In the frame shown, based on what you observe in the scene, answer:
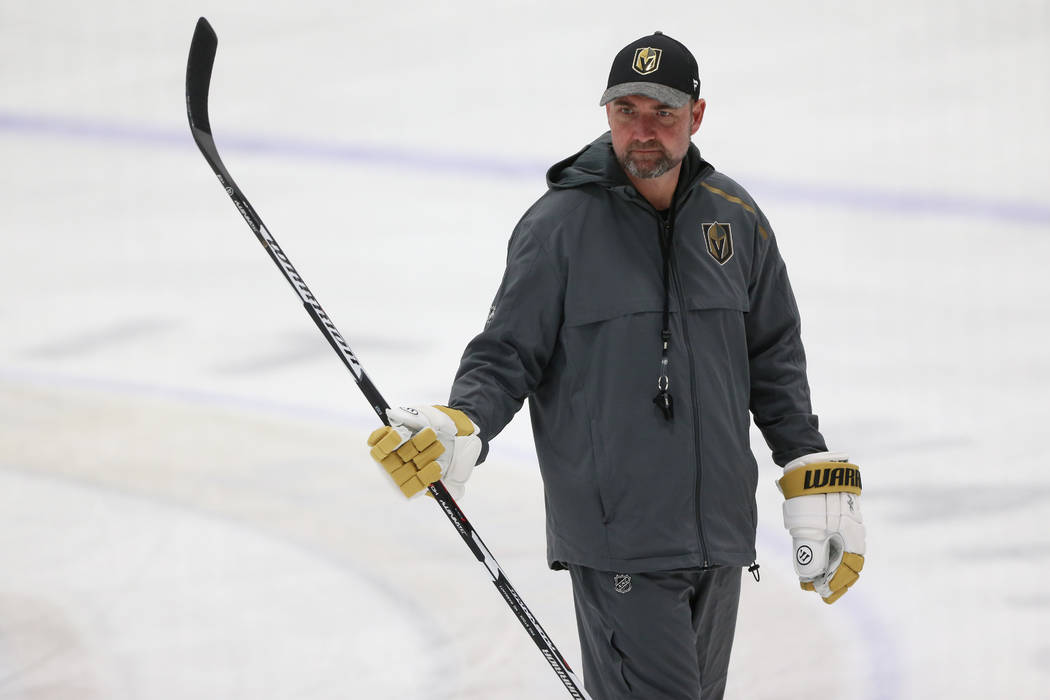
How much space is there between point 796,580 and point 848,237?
203cm

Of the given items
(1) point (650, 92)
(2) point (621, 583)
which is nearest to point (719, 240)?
(1) point (650, 92)

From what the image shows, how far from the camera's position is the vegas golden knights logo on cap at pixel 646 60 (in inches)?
71.2

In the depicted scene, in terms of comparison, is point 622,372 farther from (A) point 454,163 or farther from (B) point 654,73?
(A) point 454,163

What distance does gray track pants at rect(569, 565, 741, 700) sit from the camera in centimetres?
178

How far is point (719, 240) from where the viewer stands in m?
1.87

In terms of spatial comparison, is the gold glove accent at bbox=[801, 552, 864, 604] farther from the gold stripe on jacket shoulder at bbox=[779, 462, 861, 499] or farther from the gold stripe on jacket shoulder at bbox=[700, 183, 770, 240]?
the gold stripe on jacket shoulder at bbox=[700, 183, 770, 240]

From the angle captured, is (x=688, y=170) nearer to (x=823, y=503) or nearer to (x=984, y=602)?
(x=823, y=503)

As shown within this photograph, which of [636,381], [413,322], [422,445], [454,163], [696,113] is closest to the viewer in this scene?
[422,445]

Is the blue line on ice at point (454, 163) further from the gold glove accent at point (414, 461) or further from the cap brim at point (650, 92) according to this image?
the gold glove accent at point (414, 461)

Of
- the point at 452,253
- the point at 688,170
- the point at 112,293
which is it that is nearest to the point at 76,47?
the point at 112,293

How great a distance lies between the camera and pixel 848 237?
471 cm

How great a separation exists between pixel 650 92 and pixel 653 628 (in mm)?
696

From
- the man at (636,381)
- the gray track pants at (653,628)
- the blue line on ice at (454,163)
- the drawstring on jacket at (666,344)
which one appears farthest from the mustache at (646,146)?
the blue line on ice at (454,163)

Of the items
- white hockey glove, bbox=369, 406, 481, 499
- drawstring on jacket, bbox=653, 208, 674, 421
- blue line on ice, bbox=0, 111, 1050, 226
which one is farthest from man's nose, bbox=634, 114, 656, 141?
blue line on ice, bbox=0, 111, 1050, 226
